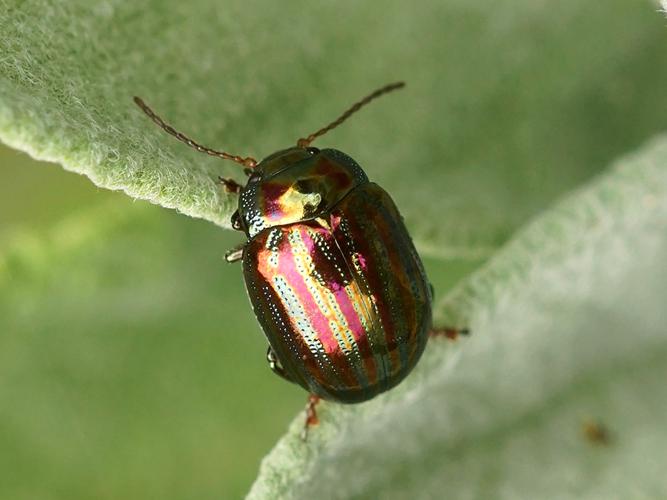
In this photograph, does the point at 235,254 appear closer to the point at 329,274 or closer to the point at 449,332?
the point at 329,274

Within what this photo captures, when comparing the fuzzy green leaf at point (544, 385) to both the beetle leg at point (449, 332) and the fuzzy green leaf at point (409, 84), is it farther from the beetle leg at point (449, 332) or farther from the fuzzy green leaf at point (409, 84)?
the fuzzy green leaf at point (409, 84)

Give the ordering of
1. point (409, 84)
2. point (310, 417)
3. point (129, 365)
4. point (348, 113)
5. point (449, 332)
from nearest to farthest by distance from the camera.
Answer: point (310, 417) → point (449, 332) → point (348, 113) → point (409, 84) → point (129, 365)

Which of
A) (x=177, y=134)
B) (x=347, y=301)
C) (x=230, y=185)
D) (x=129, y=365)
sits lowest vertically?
(x=347, y=301)

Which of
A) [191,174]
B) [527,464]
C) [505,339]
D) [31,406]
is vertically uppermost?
[191,174]

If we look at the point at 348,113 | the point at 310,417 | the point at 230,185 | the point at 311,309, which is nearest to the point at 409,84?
the point at 348,113

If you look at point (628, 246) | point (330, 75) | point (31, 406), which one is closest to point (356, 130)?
point (330, 75)

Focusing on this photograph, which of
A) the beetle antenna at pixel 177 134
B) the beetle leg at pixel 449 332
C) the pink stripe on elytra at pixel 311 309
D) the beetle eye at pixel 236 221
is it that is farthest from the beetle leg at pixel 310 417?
the beetle antenna at pixel 177 134

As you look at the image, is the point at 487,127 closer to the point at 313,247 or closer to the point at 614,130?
the point at 614,130
